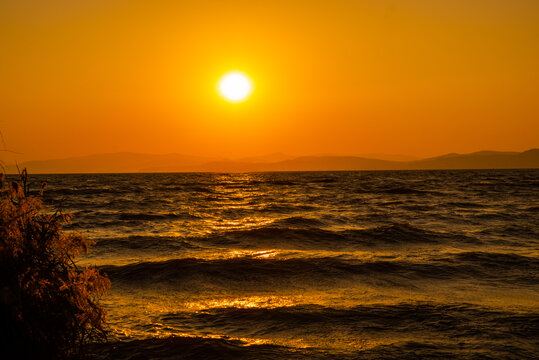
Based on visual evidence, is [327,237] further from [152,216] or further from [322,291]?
[152,216]

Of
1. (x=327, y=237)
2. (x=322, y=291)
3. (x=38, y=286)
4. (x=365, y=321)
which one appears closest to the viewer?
(x=38, y=286)

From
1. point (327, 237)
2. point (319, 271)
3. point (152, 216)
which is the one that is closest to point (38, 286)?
point (319, 271)

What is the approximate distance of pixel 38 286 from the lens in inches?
157

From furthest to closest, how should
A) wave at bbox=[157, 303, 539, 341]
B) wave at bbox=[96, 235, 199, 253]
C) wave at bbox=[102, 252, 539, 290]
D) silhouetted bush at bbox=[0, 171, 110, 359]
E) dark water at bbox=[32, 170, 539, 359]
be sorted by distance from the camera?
wave at bbox=[96, 235, 199, 253] < wave at bbox=[102, 252, 539, 290] < wave at bbox=[157, 303, 539, 341] < dark water at bbox=[32, 170, 539, 359] < silhouetted bush at bbox=[0, 171, 110, 359]

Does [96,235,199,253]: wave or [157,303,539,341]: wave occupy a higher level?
[157,303,539,341]: wave

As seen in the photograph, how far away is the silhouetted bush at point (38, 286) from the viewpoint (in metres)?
3.60

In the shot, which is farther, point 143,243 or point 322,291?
point 143,243

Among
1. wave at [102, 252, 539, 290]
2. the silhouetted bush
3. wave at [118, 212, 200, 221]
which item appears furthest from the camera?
wave at [118, 212, 200, 221]

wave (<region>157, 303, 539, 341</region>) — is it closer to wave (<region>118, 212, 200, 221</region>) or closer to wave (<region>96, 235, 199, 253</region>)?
wave (<region>96, 235, 199, 253</region>)

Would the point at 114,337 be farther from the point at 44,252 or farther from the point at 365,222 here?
the point at 365,222

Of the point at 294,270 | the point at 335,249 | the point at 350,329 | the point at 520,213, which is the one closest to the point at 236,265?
the point at 294,270

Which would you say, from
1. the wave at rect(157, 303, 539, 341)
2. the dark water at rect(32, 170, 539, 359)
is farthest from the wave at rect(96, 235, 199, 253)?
the wave at rect(157, 303, 539, 341)

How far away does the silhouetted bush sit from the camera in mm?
3598

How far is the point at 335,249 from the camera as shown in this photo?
14.4 m
